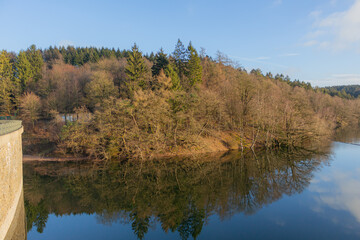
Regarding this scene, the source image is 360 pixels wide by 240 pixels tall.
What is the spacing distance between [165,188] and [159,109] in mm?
11823

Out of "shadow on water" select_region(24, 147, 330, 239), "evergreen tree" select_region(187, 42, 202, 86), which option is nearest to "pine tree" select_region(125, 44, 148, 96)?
"evergreen tree" select_region(187, 42, 202, 86)

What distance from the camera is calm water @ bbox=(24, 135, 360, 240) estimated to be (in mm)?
12570

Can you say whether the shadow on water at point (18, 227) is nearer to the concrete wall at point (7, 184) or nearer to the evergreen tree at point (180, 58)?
the concrete wall at point (7, 184)

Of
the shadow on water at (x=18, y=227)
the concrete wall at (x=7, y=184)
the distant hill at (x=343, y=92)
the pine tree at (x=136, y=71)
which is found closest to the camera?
the concrete wall at (x=7, y=184)

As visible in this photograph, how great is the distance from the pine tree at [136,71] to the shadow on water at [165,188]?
15.2 meters

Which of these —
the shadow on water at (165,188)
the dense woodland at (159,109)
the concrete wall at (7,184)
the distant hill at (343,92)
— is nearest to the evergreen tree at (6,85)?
the dense woodland at (159,109)

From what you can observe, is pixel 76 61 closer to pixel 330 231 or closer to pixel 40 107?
pixel 40 107

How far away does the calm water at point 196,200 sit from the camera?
12.6 metres

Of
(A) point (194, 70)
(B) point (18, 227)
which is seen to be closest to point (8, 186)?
(B) point (18, 227)

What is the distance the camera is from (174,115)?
30.1 metres

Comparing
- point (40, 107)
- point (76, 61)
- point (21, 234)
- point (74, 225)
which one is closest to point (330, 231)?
point (74, 225)

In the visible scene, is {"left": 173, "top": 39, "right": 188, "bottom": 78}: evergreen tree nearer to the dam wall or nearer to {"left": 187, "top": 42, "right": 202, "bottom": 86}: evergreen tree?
{"left": 187, "top": 42, "right": 202, "bottom": 86}: evergreen tree

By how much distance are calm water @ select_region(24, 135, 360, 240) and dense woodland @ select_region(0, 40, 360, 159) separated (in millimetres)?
4360

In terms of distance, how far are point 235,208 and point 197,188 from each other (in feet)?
14.8
